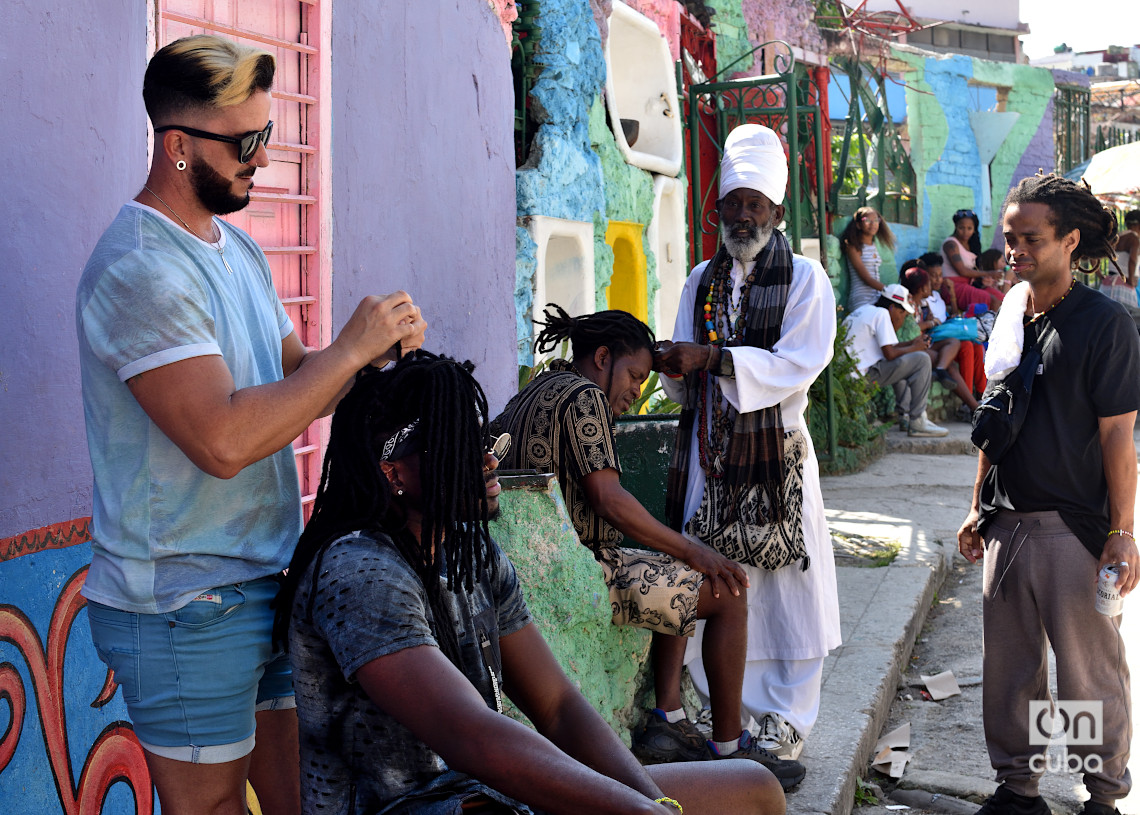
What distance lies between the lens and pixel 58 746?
257 cm

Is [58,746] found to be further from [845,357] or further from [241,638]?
[845,357]

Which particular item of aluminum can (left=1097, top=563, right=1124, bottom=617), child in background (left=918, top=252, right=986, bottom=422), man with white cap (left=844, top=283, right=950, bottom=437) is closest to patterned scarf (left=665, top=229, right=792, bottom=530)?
aluminum can (left=1097, top=563, right=1124, bottom=617)

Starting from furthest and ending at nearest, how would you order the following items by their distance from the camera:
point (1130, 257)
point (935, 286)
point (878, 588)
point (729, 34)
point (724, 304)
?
point (1130, 257) < point (935, 286) < point (729, 34) < point (878, 588) < point (724, 304)

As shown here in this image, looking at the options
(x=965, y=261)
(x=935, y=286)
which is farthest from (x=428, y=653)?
(x=965, y=261)

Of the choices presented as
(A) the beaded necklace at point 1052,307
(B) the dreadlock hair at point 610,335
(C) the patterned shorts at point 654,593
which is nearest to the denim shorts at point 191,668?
(C) the patterned shorts at point 654,593

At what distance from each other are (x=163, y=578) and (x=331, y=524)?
323mm

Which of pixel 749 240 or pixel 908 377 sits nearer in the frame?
pixel 749 240

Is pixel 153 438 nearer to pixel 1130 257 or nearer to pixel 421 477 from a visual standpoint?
pixel 421 477

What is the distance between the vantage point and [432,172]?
4.62 meters

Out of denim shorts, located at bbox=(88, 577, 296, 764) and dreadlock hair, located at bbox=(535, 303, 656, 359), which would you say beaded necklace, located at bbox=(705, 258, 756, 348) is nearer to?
dreadlock hair, located at bbox=(535, 303, 656, 359)

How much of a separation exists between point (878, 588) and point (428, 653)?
455 centimetres

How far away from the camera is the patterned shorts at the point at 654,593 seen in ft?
11.6

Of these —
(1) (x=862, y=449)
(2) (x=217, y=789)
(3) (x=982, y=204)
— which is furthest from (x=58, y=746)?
(3) (x=982, y=204)

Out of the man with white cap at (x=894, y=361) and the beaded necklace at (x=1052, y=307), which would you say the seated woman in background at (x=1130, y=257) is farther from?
the beaded necklace at (x=1052, y=307)
